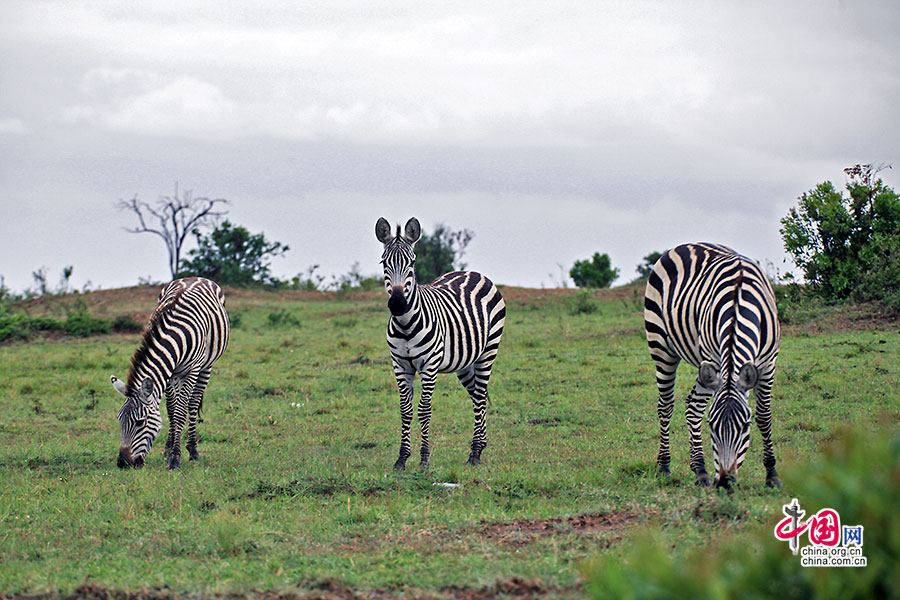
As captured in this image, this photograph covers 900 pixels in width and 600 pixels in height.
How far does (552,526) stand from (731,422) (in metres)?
1.69

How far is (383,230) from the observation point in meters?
9.76

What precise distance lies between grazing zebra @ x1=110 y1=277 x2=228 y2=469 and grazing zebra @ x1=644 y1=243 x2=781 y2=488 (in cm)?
569

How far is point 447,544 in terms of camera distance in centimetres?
620

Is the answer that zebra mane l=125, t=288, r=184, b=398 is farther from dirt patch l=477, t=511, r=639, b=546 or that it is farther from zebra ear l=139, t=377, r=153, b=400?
dirt patch l=477, t=511, r=639, b=546

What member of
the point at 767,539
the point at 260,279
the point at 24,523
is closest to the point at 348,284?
the point at 260,279

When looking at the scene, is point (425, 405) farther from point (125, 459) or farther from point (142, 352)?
point (125, 459)

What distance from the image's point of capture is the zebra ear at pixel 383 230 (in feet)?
31.9

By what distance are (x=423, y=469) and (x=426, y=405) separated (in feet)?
2.82

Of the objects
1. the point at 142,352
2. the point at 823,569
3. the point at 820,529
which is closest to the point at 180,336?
the point at 142,352

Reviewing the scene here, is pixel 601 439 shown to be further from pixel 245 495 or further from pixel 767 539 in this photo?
pixel 767 539

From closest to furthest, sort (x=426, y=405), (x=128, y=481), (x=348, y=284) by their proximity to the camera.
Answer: (x=128, y=481)
(x=426, y=405)
(x=348, y=284)

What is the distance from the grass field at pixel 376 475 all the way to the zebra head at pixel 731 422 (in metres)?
0.36

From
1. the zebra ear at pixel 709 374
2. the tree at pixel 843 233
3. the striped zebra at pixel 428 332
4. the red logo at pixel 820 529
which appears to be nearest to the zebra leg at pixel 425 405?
the striped zebra at pixel 428 332

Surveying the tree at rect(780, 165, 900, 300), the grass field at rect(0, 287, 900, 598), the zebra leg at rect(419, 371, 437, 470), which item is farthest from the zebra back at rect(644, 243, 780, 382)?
the tree at rect(780, 165, 900, 300)
